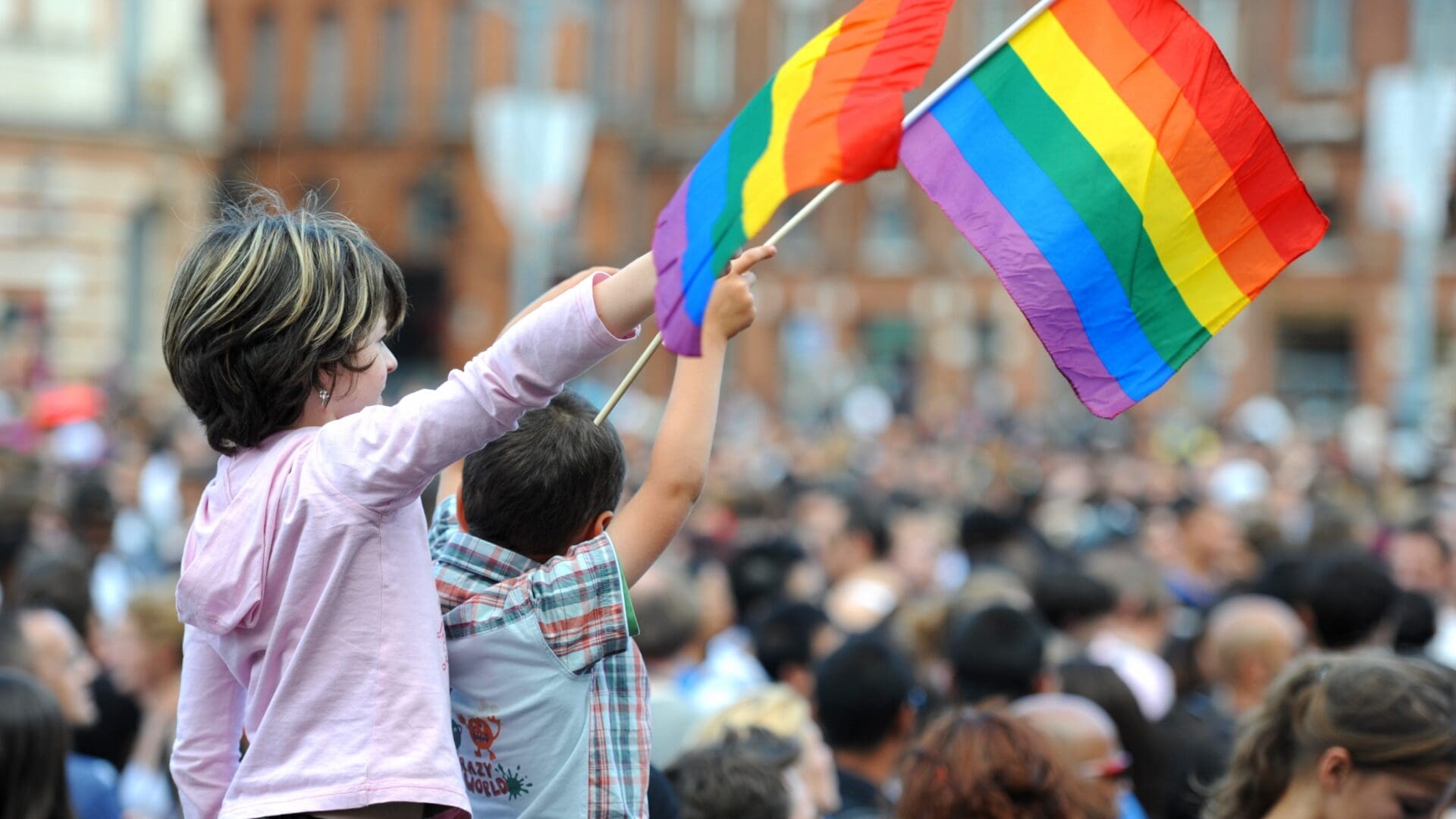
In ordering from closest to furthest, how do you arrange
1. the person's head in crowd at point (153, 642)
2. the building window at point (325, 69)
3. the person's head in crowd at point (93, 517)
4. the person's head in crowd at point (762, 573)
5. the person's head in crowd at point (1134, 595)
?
the person's head in crowd at point (153, 642)
the person's head in crowd at point (1134, 595)
the person's head in crowd at point (762, 573)
the person's head in crowd at point (93, 517)
the building window at point (325, 69)

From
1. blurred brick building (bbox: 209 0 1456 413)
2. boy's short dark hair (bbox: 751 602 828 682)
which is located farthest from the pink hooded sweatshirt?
blurred brick building (bbox: 209 0 1456 413)

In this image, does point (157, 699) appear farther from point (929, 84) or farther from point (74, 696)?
point (929, 84)

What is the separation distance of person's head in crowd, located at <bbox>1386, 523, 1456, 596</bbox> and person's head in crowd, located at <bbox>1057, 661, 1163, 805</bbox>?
2.82 m

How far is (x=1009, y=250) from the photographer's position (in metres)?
3.01

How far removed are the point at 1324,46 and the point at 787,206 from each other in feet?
46.3

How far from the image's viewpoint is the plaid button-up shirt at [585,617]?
237 centimetres

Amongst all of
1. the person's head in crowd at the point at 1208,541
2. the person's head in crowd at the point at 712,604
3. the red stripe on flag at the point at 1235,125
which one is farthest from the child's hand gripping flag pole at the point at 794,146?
the person's head in crowd at the point at 1208,541

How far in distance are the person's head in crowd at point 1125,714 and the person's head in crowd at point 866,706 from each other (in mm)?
628

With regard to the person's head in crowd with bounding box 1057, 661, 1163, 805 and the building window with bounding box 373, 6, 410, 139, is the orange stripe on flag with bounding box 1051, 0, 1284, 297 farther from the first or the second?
the building window with bounding box 373, 6, 410, 139

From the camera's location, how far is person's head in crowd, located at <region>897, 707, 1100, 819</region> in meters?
3.10

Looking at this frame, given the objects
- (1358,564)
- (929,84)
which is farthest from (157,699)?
(929,84)

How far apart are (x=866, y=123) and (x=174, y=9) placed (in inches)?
1113

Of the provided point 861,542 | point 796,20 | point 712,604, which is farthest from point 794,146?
point 796,20

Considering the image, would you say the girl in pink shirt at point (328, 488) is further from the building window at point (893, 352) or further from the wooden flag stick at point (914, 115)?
the building window at point (893, 352)
